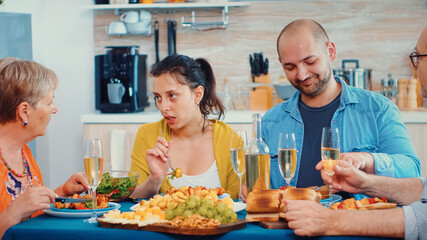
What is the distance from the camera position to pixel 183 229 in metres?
1.50

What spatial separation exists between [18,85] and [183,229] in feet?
2.96

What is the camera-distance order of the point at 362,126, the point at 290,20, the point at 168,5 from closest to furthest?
1. the point at 362,126
2. the point at 168,5
3. the point at 290,20

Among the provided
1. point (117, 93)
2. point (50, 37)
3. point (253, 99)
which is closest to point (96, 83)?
point (117, 93)

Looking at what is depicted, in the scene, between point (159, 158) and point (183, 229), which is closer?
point (183, 229)

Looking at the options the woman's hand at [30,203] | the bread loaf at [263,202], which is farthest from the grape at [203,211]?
the woman's hand at [30,203]

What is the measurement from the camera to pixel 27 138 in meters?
2.06

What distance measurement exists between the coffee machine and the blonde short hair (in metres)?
2.27

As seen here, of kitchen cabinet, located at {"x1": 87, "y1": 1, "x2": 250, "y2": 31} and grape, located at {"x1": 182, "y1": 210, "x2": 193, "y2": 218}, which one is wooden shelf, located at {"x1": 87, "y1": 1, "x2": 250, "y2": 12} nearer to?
kitchen cabinet, located at {"x1": 87, "y1": 1, "x2": 250, "y2": 31}

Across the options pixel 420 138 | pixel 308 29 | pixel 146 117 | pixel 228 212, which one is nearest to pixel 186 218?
pixel 228 212

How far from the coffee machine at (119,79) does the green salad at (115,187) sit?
7.90 feet

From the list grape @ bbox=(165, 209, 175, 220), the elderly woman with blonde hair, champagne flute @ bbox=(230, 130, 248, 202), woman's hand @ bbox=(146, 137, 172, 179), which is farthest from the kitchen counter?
grape @ bbox=(165, 209, 175, 220)

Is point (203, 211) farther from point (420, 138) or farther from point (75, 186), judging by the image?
point (420, 138)

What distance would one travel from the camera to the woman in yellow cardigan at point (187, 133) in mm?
2490

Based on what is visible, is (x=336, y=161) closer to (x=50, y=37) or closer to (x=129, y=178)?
(x=129, y=178)
